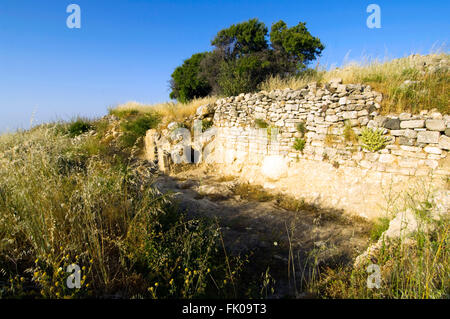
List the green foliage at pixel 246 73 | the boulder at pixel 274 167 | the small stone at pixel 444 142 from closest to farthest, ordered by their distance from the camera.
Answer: the small stone at pixel 444 142
the boulder at pixel 274 167
the green foliage at pixel 246 73

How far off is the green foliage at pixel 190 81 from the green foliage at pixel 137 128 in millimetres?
5983

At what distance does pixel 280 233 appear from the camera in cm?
432

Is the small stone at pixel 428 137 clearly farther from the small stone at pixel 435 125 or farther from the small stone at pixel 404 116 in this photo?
the small stone at pixel 404 116

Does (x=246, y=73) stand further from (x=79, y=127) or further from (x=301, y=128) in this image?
(x=79, y=127)

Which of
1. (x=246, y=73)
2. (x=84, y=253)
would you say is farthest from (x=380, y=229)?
(x=246, y=73)

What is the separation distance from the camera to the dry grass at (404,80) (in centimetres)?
471

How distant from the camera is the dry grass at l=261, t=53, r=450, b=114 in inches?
185

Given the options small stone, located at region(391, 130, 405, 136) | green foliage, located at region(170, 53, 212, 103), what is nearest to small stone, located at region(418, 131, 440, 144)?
small stone, located at region(391, 130, 405, 136)

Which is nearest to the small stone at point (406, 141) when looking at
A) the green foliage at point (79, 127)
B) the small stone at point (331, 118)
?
the small stone at point (331, 118)

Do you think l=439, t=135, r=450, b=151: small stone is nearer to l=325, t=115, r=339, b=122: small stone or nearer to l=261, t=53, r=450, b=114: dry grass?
l=261, t=53, r=450, b=114: dry grass
